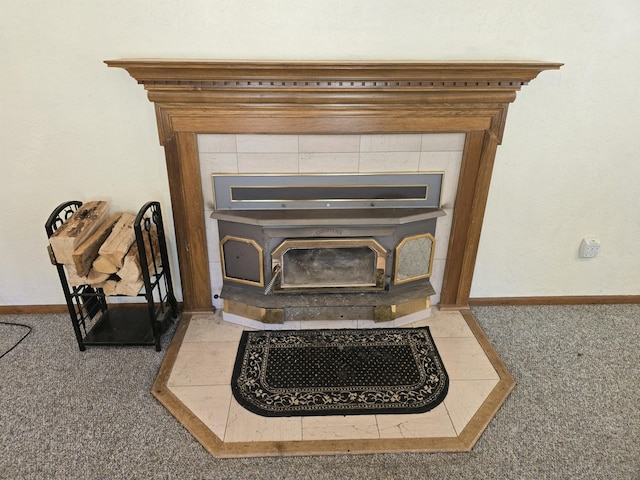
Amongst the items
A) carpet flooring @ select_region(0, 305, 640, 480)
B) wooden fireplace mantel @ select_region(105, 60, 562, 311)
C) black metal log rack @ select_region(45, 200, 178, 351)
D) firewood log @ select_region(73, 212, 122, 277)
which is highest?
wooden fireplace mantel @ select_region(105, 60, 562, 311)

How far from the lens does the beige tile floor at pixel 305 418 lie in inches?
66.3

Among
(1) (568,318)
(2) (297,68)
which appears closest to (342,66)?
(2) (297,68)

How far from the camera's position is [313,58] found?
1.87m

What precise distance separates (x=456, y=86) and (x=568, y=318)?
58.4 inches

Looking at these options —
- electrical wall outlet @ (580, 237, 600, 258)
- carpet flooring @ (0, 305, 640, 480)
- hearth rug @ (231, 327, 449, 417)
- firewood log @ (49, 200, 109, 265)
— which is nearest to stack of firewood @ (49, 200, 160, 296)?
firewood log @ (49, 200, 109, 265)

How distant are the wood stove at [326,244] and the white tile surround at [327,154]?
0.04 meters

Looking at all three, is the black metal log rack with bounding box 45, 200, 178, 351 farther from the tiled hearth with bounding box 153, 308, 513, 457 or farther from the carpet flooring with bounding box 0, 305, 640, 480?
the tiled hearth with bounding box 153, 308, 513, 457

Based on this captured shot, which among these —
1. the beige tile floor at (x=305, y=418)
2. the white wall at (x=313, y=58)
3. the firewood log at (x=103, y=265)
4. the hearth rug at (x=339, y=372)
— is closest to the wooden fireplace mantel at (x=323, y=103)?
the white wall at (x=313, y=58)

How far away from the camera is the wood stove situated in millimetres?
2059

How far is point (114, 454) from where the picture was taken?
159cm

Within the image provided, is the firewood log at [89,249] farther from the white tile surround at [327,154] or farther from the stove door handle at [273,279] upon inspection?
the stove door handle at [273,279]

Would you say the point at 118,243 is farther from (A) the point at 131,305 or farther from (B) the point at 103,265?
(A) the point at 131,305

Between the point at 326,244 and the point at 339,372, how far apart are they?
61 centimetres

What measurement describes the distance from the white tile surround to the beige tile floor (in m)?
0.71
